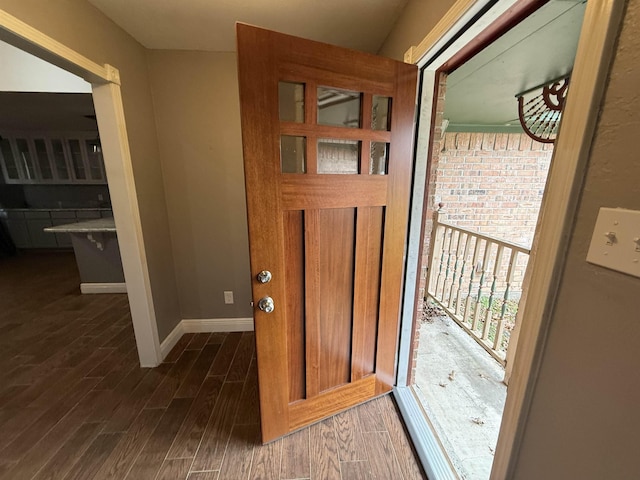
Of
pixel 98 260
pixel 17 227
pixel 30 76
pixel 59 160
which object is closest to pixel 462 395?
pixel 30 76

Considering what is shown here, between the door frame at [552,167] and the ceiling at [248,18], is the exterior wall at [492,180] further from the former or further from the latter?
the door frame at [552,167]

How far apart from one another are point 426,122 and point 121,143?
1873 mm

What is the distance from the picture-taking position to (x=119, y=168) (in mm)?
1616

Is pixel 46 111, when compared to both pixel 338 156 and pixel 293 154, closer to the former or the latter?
pixel 293 154

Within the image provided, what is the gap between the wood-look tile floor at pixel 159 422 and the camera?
4.16ft

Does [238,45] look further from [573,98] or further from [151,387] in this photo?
[151,387]

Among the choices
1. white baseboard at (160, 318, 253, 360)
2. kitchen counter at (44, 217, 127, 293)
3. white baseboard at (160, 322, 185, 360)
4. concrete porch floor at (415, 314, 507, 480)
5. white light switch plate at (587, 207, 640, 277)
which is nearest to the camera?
white light switch plate at (587, 207, 640, 277)

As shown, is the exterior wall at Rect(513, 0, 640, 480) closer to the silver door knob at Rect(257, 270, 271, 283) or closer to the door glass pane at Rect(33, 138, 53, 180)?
the silver door knob at Rect(257, 270, 271, 283)

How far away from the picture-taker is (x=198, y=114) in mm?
1968

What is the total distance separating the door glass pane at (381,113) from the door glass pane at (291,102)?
0.39 m

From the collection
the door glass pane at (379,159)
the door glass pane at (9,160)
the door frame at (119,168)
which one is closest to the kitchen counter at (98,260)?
the door frame at (119,168)

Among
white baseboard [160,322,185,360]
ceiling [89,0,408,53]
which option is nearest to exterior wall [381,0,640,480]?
ceiling [89,0,408,53]

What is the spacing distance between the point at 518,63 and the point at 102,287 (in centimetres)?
477

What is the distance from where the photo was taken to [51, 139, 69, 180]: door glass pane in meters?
4.64
